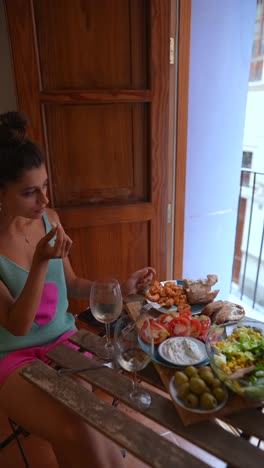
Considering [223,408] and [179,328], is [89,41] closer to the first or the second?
[179,328]

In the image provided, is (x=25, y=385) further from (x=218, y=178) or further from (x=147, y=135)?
(x=218, y=178)

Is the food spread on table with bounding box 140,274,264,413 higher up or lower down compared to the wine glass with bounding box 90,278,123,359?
lower down

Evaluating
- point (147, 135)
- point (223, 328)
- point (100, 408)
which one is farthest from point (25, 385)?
point (147, 135)

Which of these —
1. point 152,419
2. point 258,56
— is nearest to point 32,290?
point 152,419

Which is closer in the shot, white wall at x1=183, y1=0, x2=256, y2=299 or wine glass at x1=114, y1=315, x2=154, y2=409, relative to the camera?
wine glass at x1=114, y1=315, x2=154, y2=409

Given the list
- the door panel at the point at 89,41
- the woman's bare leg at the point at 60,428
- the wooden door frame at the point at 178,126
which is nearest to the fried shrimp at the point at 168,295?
the woman's bare leg at the point at 60,428

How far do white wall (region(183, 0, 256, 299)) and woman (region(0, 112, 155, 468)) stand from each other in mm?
1090

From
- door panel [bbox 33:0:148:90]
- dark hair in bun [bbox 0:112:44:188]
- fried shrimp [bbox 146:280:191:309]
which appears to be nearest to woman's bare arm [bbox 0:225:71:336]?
dark hair in bun [bbox 0:112:44:188]

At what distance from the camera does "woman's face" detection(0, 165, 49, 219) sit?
1053 millimetres

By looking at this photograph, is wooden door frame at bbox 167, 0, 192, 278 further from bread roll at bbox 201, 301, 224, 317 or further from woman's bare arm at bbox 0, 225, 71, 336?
woman's bare arm at bbox 0, 225, 71, 336

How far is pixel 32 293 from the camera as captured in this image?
967 mm

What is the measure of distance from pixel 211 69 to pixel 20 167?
1379 mm

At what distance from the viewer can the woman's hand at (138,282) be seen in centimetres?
119

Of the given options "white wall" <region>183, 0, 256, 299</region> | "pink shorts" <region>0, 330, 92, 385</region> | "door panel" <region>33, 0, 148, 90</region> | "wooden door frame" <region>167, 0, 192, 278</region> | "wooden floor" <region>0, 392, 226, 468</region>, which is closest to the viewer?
"pink shorts" <region>0, 330, 92, 385</region>
